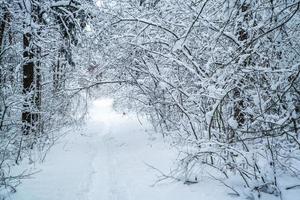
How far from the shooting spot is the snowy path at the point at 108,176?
575 centimetres

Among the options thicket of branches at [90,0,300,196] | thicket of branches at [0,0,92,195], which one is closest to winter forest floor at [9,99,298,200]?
thicket of branches at [90,0,300,196]

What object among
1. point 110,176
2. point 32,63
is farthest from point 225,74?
point 32,63

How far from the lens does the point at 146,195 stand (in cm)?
581

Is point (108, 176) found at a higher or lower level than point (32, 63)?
lower

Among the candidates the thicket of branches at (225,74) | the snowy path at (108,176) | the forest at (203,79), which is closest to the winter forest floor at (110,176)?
the snowy path at (108,176)

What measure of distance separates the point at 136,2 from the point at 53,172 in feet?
16.8

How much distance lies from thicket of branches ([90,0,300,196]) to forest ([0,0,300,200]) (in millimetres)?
32

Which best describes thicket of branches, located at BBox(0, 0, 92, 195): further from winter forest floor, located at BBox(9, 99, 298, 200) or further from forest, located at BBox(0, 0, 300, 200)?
winter forest floor, located at BBox(9, 99, 298, 200)

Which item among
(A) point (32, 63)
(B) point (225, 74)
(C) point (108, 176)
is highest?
(A) point (32, 63)

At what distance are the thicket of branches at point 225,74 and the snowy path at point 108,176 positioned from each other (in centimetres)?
54

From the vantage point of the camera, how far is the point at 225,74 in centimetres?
483

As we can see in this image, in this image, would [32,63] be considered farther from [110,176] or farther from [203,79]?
[203,79]

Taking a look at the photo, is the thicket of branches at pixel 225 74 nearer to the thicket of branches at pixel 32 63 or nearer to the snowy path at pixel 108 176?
the snowy path at pixel 108 176

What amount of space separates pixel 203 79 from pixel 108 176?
3571mm
